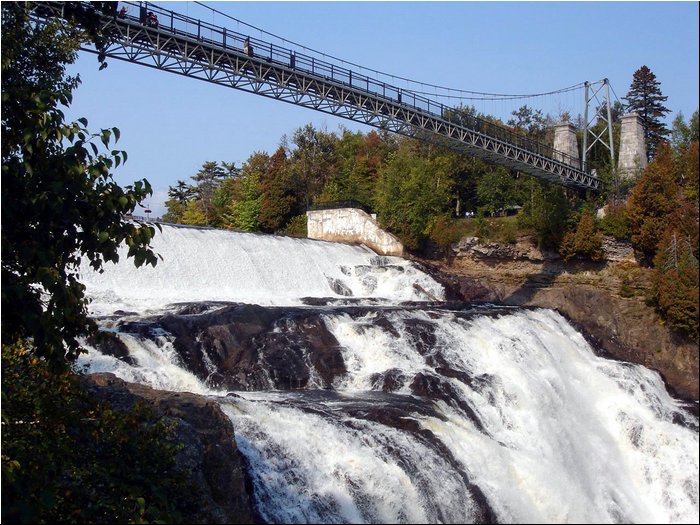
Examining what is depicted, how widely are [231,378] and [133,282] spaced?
261 inches

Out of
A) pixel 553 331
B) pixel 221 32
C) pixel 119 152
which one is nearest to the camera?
pixel 119 152

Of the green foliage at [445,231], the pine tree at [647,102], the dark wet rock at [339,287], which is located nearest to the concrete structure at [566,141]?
the green foliage at [445,231]

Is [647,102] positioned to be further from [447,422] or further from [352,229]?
[352,229]

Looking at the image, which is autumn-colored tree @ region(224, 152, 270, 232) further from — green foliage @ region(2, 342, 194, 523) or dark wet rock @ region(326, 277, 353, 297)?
green foliage @ region(2, 342, 194, 523)

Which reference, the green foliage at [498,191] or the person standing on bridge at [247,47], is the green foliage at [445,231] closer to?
the green foliage at [498,191]

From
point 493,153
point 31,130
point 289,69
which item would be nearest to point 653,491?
point 31,130

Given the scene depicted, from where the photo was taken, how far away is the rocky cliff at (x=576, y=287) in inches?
586

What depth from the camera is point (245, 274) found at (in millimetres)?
20250

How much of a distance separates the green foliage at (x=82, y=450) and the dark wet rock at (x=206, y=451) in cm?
35

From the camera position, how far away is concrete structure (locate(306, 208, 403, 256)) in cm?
2825

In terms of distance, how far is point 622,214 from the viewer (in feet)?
69.3

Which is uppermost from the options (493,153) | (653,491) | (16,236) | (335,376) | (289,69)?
(289,69)

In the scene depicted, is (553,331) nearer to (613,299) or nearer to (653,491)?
(613,299)

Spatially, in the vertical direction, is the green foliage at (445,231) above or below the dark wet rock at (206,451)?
above
